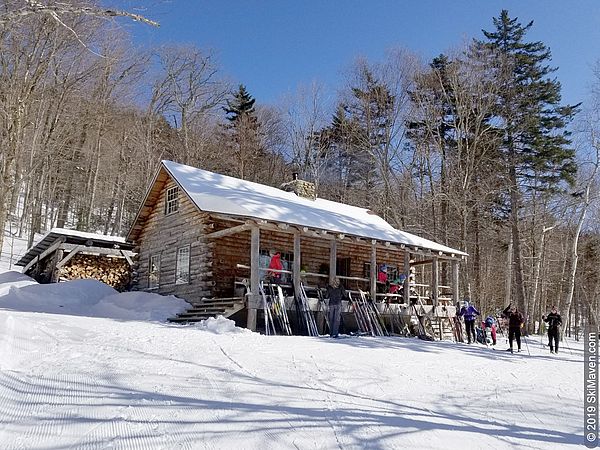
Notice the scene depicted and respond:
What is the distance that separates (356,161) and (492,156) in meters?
10.5

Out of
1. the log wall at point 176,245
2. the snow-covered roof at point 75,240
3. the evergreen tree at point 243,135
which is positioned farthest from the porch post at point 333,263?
the evergreen tree at point 243,135

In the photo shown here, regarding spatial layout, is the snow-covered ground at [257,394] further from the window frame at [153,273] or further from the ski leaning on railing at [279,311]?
the window frame at [153,273]

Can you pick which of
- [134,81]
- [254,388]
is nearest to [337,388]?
[254,388]

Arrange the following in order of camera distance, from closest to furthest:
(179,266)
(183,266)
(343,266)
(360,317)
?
1. (360,317)
2. (183,266)
3. (179,266)
4. (343,266)

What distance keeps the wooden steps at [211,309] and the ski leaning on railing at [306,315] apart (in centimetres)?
181

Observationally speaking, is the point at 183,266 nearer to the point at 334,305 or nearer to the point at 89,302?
the point at 89,302

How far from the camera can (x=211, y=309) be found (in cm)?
1475

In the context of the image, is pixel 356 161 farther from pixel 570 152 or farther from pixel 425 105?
pixel 570 152

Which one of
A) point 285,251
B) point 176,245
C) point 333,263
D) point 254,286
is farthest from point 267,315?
point 176,245

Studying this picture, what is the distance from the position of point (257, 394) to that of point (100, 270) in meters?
19.0

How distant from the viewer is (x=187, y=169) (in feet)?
60.4

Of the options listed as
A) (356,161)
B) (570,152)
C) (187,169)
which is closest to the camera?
(187,169)

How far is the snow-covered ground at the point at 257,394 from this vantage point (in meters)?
4.78

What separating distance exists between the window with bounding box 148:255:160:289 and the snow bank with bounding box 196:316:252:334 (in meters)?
6.70
